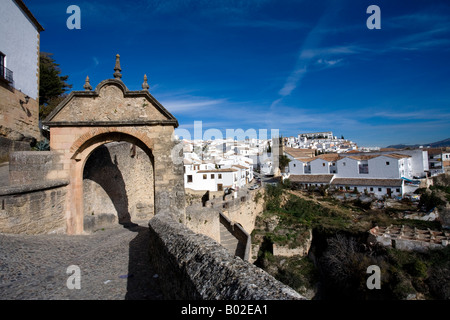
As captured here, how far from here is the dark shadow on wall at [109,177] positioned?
10.7 metres

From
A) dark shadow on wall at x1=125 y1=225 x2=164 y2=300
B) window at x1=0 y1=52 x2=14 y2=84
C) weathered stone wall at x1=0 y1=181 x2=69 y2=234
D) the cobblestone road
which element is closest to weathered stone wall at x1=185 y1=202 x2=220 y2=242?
weathered stone wall at x1=0 y1=181 x2=69 y2=234

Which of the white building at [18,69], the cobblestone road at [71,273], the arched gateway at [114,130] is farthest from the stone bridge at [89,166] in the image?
the white building at [18,69]

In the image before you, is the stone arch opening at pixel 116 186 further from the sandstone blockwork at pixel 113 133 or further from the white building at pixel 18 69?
the white building at pixel 18 69

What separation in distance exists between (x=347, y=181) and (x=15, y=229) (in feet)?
124

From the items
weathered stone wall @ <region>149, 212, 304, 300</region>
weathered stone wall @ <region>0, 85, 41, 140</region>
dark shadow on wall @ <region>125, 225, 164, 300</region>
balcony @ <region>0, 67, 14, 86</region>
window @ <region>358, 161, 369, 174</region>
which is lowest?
dark shadow on wall @ <region>125, 225, 164, 300</region>

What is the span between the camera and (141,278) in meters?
4.43

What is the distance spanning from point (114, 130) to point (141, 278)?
205 inches

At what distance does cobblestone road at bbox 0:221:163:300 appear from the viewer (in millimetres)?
3805

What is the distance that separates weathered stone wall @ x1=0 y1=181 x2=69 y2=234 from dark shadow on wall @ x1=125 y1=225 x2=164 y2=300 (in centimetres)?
285

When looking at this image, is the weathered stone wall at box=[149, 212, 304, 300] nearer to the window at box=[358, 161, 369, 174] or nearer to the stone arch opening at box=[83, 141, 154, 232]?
the stone arch opening at box=[83, 141, 154, 232]

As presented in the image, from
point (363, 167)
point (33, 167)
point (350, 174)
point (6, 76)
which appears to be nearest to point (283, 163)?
point (350, 174)

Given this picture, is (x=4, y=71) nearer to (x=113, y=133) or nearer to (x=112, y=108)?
(x=112, y=108)

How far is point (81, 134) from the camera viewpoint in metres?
8.05

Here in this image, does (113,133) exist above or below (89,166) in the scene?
above
